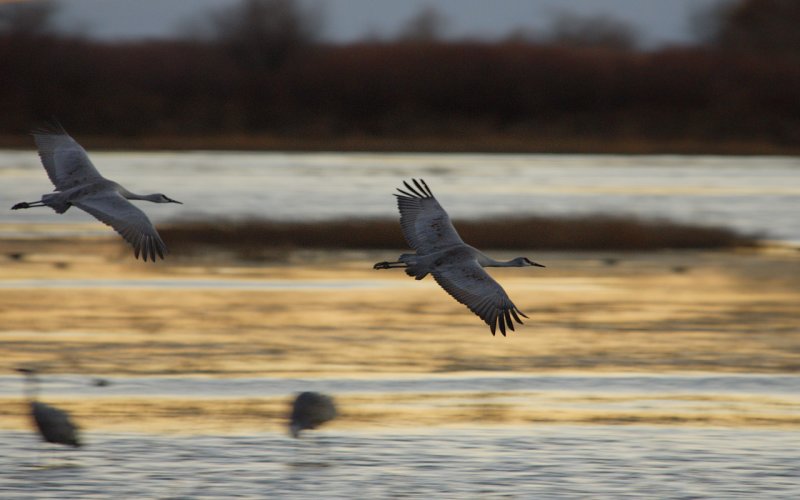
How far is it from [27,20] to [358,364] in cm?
2809

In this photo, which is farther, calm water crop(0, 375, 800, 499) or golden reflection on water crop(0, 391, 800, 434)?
golden reflection on water crop(0, 391, 800, 434)

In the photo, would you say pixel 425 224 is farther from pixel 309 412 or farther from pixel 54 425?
pixel 54 425

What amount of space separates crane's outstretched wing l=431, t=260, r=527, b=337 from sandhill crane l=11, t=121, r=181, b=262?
137 centimetres

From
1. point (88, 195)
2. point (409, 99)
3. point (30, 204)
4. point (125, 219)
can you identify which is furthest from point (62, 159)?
point (409, 99)

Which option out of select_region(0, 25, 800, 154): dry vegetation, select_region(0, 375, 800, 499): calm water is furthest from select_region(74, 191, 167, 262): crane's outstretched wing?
select_region(0, 25, 800, 154): dry vegetation

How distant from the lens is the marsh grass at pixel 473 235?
60.6 ft

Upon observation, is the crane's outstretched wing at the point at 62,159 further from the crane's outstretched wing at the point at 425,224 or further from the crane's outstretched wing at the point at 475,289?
the crane's outstretched wing at the point at 475,289

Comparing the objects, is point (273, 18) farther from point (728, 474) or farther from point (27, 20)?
point (728, 474)

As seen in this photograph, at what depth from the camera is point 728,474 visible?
8633mm

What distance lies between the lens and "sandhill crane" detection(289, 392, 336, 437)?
8.94m

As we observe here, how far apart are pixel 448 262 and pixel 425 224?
1.19 ft

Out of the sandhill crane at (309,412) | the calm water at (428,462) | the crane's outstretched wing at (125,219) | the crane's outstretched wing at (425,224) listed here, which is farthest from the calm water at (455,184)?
the crane's outstretched wing at (425,224)

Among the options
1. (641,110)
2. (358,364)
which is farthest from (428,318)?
(641,110)

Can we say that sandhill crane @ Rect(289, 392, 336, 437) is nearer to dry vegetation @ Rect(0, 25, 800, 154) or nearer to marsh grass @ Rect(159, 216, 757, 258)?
marsh grass @ Rect(159, 216, 757, 258)
